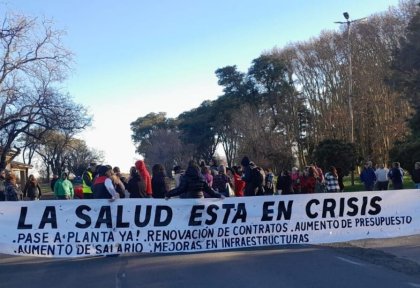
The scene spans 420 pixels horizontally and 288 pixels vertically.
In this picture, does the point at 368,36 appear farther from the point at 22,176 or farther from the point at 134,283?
the point at 22,176

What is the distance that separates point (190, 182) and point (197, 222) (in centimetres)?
109

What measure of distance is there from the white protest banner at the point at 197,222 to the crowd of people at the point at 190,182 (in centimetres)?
48

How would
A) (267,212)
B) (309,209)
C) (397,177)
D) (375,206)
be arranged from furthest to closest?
(397,177) → (375,206) → (309,209) → (267,212)

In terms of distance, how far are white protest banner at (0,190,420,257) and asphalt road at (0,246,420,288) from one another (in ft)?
0.86

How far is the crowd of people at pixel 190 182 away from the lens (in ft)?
41.8

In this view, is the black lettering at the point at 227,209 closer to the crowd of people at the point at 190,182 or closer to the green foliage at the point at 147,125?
the crowd of people at the point at 190,182

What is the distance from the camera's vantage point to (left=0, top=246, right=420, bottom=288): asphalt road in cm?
891

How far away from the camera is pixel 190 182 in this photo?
12.7 m

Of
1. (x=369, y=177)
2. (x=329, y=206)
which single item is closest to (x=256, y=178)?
(x=329, y=206)

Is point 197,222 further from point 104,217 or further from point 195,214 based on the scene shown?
point 104,217

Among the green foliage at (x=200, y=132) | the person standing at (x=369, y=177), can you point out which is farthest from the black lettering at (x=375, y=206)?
the green foliage at (x=200, y=132)

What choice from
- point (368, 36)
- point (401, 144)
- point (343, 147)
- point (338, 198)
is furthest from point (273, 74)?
point (338, 198)

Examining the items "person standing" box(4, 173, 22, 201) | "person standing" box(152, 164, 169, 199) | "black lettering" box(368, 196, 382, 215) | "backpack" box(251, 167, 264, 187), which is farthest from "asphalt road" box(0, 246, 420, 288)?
"person standing" box(4, 173, 22, 201)

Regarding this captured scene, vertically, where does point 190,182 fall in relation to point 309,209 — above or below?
above
